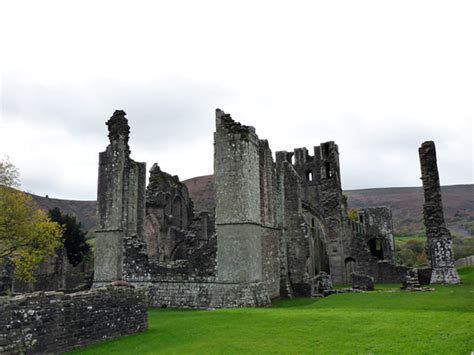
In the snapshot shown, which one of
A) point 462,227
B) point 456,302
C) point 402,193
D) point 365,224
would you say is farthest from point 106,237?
point 402,193

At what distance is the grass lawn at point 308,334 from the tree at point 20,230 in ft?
49.2

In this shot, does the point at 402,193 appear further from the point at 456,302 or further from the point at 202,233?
the point at 456,302

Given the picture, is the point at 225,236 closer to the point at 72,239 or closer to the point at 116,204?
the point at 116,204

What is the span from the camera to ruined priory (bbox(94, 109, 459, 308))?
665 inches

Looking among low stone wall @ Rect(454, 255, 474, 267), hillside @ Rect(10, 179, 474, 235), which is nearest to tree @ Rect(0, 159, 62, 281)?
hillside @ Rect(10, 179, 474, 235)

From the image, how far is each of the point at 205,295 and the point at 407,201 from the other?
10683 cm

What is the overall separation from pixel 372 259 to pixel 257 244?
16013mm

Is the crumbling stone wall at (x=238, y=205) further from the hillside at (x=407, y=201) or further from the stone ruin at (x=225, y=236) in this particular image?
the hillside at (x=407, y=201)

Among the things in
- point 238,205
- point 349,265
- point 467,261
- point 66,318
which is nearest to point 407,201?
point 467,261

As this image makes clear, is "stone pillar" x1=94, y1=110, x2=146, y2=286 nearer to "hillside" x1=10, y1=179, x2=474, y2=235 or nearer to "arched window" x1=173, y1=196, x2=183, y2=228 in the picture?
"arched window" x1=173, y1=196, x2=183, y2=228

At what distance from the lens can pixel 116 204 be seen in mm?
19953

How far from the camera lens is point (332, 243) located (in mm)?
32125

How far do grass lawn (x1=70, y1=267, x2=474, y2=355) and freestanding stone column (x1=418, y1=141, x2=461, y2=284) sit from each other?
1174cm

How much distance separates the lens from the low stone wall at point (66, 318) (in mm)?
7770
